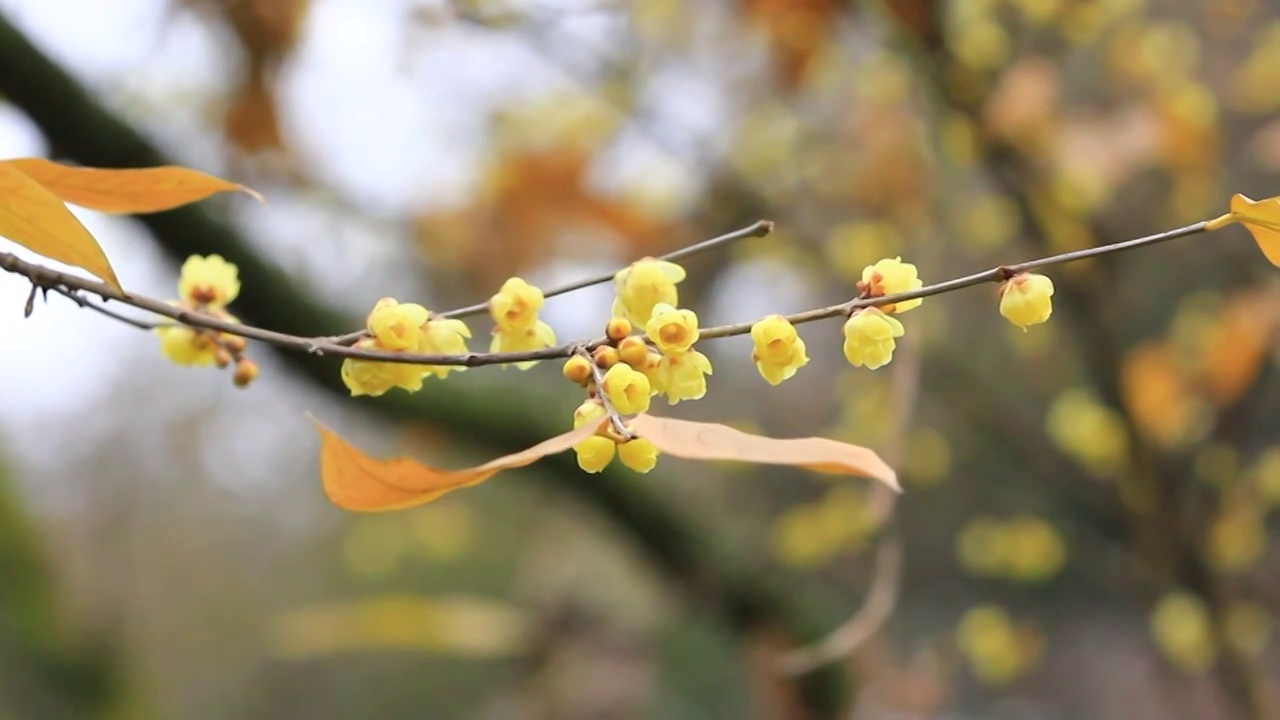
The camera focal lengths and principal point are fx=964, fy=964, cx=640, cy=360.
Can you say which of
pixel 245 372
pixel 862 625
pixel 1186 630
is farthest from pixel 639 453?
pixel 1186 630

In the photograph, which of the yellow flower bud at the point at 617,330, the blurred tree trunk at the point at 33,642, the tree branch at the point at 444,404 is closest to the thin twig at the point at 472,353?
the yellow flower bud at the point at 617,330

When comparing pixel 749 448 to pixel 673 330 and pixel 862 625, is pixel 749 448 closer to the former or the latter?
pixel 673 330

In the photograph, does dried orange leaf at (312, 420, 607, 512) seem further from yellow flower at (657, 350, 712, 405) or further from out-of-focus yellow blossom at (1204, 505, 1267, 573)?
out-of-focus yellow blossom at (1204, 505, 1267, 573)

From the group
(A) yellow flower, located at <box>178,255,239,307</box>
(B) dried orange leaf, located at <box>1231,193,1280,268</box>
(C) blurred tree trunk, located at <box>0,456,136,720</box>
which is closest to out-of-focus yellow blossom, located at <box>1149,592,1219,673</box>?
(B) dried orange leaf, located at <box>1231,193,1280,268</box>

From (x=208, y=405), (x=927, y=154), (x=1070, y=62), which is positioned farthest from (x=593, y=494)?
(x=208, y=405)

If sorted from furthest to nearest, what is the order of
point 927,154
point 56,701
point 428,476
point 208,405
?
point 208,405, point 56,701, point 927,154, point 428,476

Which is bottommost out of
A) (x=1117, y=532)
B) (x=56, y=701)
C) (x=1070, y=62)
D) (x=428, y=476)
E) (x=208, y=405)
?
(x=428, y=476)

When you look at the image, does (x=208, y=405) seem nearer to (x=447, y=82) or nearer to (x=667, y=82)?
(x=447, y=82)
